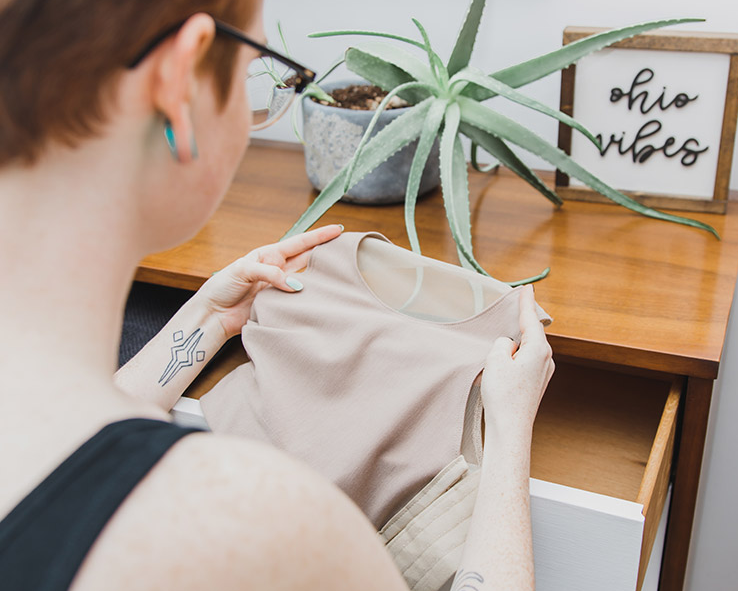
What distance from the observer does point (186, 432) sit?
1.18ft

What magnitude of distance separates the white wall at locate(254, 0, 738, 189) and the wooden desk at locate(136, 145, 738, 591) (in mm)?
160

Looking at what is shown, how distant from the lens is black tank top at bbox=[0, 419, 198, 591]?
311 mm

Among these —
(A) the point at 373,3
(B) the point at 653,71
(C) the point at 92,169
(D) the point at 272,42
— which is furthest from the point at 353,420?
(D) the point at 272,42

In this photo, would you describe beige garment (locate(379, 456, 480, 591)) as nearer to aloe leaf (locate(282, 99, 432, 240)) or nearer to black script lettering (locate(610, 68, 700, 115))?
aloe leaf (locate(282, 99, 432, 240))

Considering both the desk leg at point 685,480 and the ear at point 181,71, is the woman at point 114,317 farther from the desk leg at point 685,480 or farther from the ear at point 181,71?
the desk leg at point 685,480

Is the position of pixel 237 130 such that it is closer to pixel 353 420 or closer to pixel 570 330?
pixel 353 420

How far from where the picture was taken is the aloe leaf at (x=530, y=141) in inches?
37.9

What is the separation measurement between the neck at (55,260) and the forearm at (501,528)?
0.30 m

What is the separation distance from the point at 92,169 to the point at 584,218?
78cm

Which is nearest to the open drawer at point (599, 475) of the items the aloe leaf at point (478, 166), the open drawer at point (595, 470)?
the open drawer at point (595, 470)

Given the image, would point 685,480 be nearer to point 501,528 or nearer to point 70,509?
point 501,528

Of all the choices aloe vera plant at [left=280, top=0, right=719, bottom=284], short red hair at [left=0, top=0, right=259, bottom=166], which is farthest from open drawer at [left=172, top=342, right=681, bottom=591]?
short red hair at [left=0, top=0, right=259, bottom=166]

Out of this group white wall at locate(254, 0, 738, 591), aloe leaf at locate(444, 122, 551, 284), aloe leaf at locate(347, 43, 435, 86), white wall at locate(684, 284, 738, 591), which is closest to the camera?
aloe leaf at locate(444, 122, 551, 284)

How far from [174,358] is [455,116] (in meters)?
0.45
